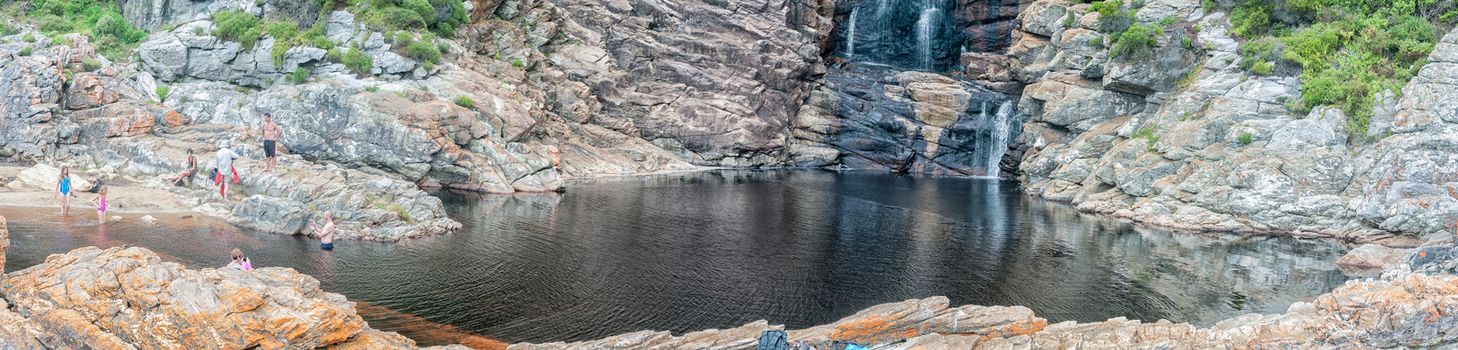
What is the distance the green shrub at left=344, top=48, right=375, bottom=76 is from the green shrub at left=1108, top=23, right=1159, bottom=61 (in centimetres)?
4454

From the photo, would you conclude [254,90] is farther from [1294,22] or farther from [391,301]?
[1294,22]

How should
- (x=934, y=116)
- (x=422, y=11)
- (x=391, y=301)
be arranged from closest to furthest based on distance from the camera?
(x=391, y=301), (x=422, y=11), (x=934, y=116)

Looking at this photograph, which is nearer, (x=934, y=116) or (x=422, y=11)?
(x=422, y=11)

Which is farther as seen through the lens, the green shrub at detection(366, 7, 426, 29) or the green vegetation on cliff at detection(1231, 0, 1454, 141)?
the green shrub at detection(366, 7, 426, 29)

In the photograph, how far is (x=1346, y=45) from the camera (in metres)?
48.1

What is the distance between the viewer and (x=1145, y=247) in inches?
1470

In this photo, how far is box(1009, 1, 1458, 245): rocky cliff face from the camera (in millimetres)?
39406

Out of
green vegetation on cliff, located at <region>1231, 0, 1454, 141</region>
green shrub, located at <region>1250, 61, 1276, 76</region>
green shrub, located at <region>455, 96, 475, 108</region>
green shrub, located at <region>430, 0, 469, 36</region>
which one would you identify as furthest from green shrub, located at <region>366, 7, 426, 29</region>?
green vegetation on cliff, located at <region>1231, 0, 1454, 141</region>

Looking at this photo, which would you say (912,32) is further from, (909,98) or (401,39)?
(401,39)

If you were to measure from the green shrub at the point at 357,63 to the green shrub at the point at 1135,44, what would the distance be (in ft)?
146

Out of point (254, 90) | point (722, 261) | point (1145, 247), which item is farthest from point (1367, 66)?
point (254, 90)

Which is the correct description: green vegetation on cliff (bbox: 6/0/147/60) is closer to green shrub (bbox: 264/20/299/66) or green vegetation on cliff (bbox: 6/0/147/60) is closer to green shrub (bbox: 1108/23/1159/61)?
green shrub (bbox: 264/20/299/66)

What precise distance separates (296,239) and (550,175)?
2068cm

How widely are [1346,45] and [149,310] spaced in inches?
2116
